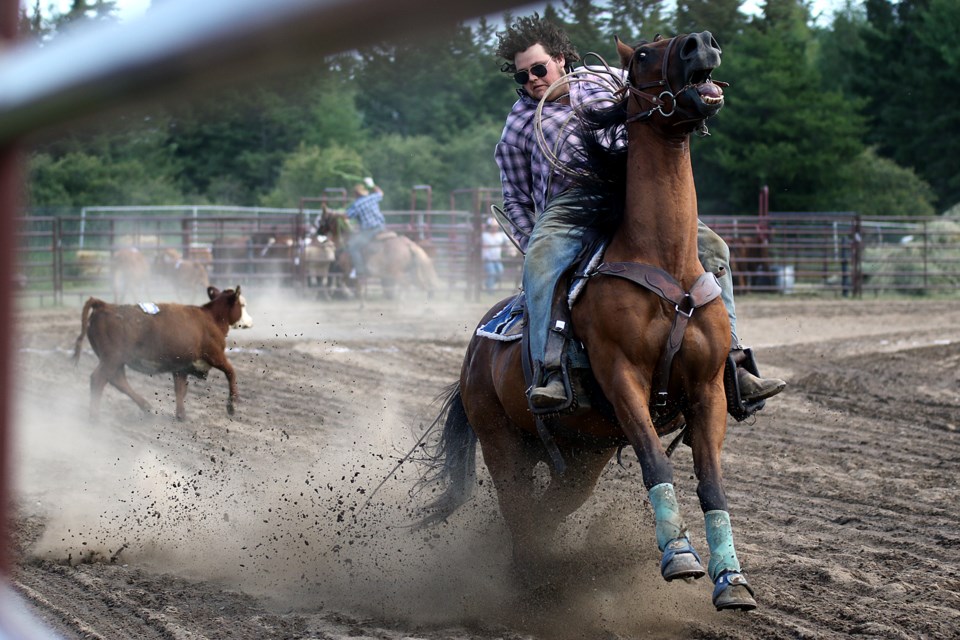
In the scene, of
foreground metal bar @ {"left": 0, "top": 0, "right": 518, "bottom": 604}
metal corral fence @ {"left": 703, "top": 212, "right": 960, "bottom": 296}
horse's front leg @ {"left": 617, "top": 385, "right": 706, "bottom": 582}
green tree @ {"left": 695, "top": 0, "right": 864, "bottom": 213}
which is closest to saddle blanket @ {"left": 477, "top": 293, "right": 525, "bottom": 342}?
horse's front leg @ {"left": 617, "top": 385, "right": 706, "bottom": 582}

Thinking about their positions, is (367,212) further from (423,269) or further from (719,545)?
(719,545)

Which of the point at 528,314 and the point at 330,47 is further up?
the point at 330,47

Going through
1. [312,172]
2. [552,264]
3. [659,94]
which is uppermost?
[312,172]

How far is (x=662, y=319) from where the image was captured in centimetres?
401

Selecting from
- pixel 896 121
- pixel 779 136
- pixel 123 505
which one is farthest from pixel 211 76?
pixel 896 121

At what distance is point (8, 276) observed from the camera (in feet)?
2.69

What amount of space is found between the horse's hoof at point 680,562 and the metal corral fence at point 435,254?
18012 millimetres

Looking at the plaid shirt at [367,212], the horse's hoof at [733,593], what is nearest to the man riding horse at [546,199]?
the horse's hoof at [733,593]

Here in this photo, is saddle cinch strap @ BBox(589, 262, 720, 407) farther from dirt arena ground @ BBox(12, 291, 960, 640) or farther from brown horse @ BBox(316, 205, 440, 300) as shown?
brown horse @ BBox(316, 205, 440, 300)

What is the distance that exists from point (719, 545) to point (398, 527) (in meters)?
2.37

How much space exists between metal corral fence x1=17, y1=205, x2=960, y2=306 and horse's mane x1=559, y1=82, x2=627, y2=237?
1718 cm

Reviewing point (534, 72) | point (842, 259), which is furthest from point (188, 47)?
point (842, 259)

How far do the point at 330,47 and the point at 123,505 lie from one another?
249 inches

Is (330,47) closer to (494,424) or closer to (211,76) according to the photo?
(211,76)
